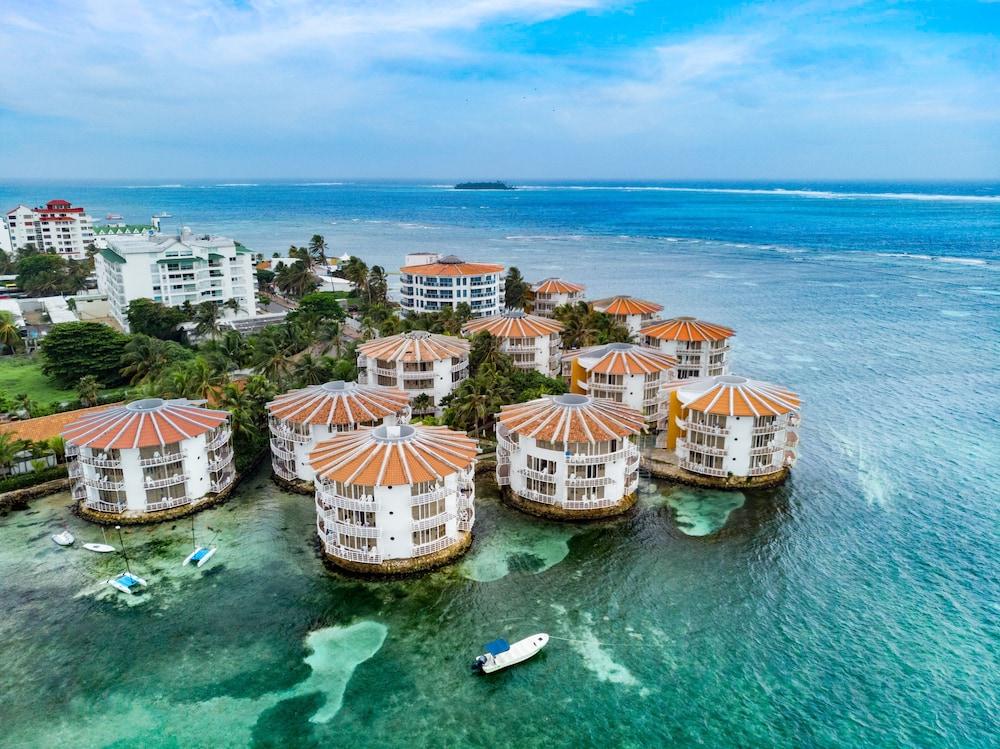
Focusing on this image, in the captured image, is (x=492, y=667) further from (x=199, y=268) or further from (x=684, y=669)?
(x=199, y=268)

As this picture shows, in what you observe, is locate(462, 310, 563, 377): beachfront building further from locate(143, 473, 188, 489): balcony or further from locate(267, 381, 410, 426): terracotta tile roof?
locate(143, 473, 188, 489): balcony

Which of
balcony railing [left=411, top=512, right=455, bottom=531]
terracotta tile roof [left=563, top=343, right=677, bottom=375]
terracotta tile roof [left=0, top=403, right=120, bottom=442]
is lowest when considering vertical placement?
balcony railing [left=411, top=512, right=455, bottom=531]

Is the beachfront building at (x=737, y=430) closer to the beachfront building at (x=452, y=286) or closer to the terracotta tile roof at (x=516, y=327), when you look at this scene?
the terracotta tile roof at (x=516, y=327)

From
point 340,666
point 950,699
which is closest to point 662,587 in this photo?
point 950,699

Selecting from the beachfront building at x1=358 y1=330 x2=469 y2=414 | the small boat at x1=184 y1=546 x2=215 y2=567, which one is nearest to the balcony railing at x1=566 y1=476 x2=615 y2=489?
the beachfront building at x1=358 y1=330 x2=469 y2=414

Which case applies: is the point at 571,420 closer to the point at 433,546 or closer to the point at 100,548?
the point at 433,546

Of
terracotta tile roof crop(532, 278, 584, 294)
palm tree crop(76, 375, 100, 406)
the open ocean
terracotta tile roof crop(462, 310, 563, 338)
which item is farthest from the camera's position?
terracotta tile roof crop(532, 278, 584, 294)

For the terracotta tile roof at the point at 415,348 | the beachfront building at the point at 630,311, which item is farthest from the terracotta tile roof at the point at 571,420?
the beachfront building at the point at 630,311
